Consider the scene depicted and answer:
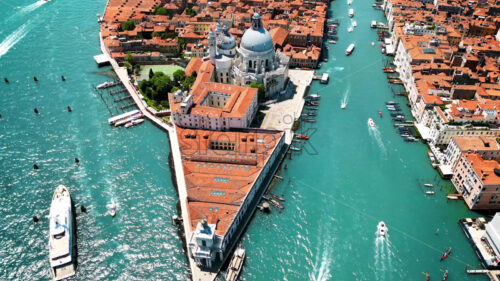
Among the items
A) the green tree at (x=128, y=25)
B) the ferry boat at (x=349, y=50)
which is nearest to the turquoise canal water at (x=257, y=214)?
the ferry boat at (x=349, y=50)

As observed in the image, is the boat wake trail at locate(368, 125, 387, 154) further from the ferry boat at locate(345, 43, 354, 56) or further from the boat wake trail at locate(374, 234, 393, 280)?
the ferry boat at locate(345, 43, 354, 56)

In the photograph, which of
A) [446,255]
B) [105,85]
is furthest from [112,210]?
[446,255]

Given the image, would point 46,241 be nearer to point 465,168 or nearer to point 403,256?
point 403,256

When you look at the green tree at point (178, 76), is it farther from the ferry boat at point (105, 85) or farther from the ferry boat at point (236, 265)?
the ferry boat at point (236, 265)

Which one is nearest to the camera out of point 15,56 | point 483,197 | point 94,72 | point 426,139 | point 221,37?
point 483,197

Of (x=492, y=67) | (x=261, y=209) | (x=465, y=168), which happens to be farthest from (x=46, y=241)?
(x=492, y=67)

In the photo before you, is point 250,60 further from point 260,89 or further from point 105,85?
point 105,85

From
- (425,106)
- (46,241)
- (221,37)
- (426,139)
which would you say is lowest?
(46,241)

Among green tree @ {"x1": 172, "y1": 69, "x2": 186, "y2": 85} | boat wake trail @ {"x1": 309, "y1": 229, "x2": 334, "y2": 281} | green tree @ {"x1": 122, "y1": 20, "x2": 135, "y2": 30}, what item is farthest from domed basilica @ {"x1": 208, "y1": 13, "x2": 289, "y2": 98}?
boat wake trail @ {"x1": 309, "y1": 229, "x2": 334, "y2": 281}
